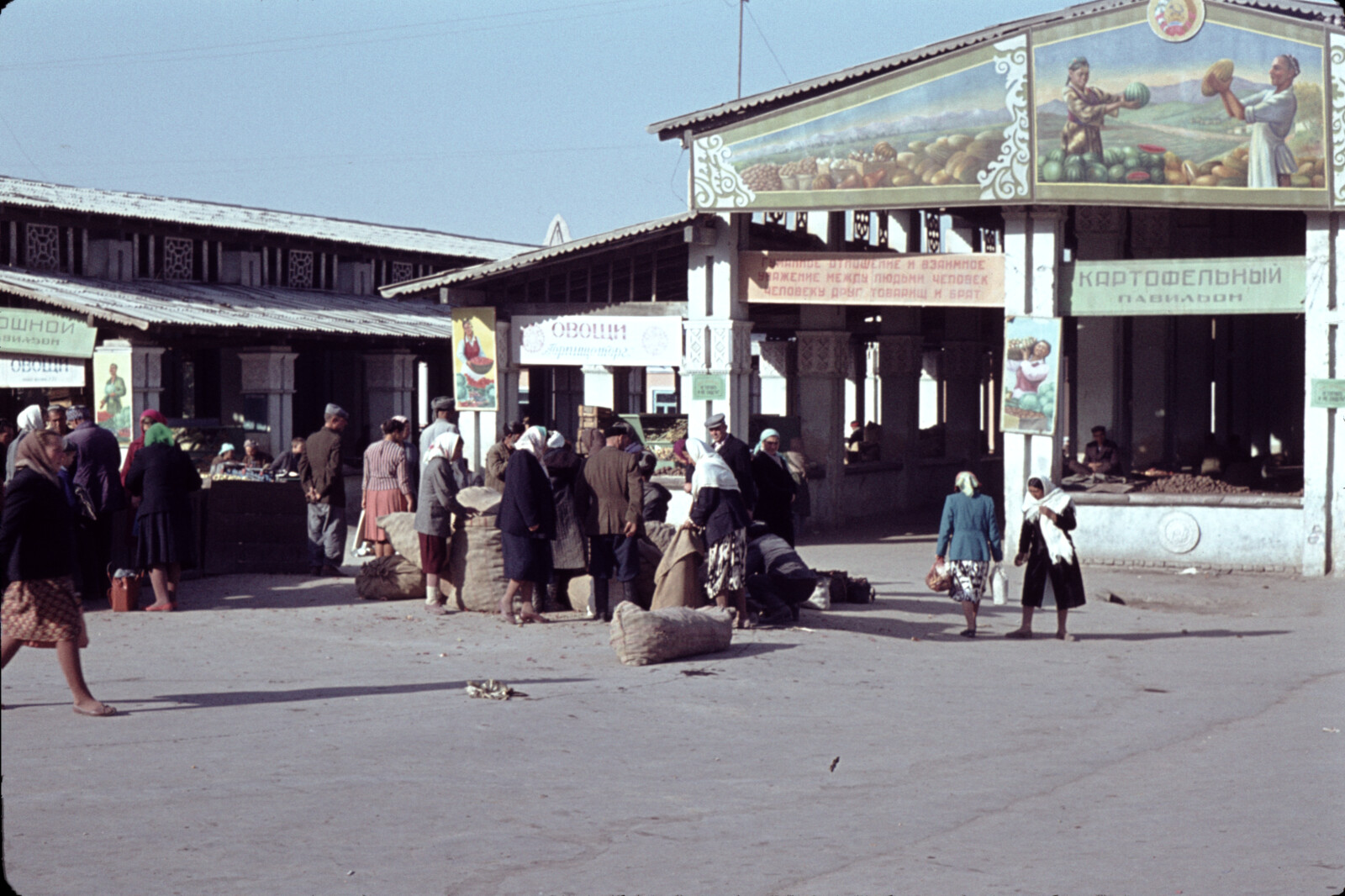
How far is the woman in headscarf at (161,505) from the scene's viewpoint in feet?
42.4

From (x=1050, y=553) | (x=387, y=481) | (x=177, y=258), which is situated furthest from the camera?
(x=177, y=258)

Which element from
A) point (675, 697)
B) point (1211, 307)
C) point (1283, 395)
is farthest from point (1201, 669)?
point (1283, 395)

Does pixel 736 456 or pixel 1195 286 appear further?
pixel 1195 286

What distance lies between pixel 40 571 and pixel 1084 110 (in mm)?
12923

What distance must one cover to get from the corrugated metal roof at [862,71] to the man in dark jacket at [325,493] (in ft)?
26.9

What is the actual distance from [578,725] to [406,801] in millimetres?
1980

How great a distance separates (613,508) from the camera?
493 inches

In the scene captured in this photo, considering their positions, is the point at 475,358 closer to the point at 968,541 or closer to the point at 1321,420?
the point at 968,541

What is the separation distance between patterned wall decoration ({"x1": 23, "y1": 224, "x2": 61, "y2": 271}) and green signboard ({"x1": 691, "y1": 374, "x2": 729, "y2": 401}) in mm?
10981

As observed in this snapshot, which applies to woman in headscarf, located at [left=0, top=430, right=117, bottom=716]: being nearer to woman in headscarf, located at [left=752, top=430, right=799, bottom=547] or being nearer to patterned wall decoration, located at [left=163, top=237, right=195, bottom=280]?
woman in headscarf, located at [left=752, top=430, right=799, bottom=547]

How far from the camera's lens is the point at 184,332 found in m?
21.5

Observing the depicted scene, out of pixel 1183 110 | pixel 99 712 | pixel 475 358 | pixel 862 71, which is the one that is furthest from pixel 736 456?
pixel 862 71

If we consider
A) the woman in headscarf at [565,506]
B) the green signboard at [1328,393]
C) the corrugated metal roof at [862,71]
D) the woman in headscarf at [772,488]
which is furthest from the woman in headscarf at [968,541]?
the corrugated metal roof at [862,71]

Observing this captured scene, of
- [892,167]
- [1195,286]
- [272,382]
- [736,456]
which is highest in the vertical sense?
[892,167]
